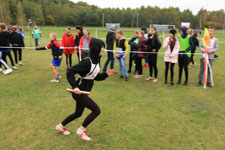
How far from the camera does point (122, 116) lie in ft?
15.5

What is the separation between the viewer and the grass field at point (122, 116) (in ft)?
12.0

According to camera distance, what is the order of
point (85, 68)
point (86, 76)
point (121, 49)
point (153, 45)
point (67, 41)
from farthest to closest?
point (67, 41)
point (121, 49)
point (153, 45)
point (86, 76)
point (85, 68)

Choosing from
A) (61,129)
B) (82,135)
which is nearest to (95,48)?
(82,135)

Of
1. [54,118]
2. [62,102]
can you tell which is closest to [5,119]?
[54,118]

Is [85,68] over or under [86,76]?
over

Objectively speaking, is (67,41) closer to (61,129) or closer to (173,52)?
(173,52)

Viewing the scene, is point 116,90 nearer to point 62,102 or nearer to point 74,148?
point 62,102

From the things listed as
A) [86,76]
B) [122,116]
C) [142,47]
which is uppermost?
[142,47]

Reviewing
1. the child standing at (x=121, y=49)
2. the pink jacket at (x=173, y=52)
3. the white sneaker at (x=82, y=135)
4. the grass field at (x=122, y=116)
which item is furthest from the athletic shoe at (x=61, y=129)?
the pink jacket at (x=173, y=52)

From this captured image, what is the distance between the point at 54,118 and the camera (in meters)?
4.61

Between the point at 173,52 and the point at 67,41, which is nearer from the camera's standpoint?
the point at 173,52

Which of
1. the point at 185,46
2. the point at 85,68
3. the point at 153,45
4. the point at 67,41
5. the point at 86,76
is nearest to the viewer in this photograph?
the point at 85,68

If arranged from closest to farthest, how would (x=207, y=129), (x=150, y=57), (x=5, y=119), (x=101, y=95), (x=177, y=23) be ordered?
(x=207, y=129), (x=5, y=119), (x=101, y=95), (x=150, y=57), (x=177, y=23)

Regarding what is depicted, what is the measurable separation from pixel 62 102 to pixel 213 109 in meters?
4.10
